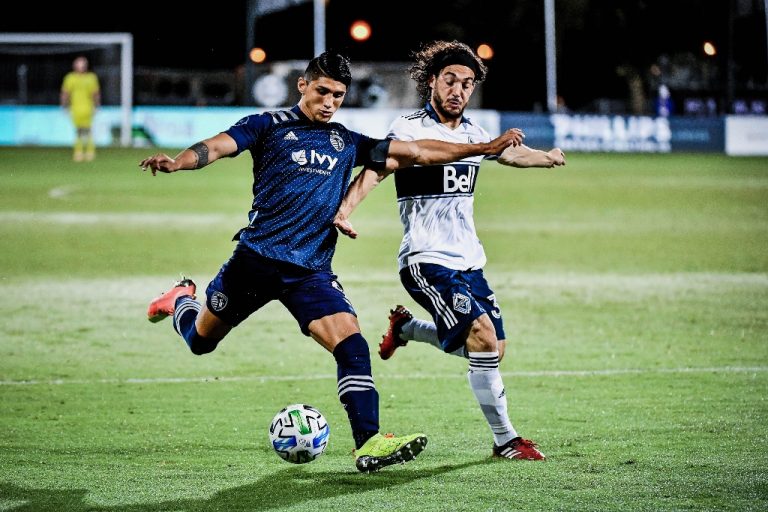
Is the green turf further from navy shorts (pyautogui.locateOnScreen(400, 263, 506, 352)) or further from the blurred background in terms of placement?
the blurred background

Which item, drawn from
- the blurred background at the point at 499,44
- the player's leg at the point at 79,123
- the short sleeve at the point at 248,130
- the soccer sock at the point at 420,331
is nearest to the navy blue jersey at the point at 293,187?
the short sleeve at the point at 248,130

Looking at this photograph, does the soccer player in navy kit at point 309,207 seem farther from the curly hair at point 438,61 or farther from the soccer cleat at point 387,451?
the curly hair at point 438,61

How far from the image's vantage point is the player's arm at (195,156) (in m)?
6.53

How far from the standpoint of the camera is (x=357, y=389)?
6934 millimetres

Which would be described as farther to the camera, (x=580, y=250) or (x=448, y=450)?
(x=580, y=250)

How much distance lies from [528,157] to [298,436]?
247 centimetres

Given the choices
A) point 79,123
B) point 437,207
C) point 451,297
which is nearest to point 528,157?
point 437,207

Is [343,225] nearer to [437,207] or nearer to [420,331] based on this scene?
[437,207]

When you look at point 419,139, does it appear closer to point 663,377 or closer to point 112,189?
point 663,377

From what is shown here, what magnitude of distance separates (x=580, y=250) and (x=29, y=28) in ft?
140

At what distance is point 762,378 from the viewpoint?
10000 millimetres

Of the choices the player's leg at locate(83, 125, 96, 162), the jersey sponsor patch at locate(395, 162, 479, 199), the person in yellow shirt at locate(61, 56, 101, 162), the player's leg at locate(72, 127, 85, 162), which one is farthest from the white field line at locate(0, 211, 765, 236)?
the jersey sponsor patch at locate(395, 162, 479, 199)

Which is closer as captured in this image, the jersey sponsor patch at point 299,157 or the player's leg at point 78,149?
the jersey sponsor patch at point 299,157

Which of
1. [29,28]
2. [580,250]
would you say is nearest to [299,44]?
[29,28]
